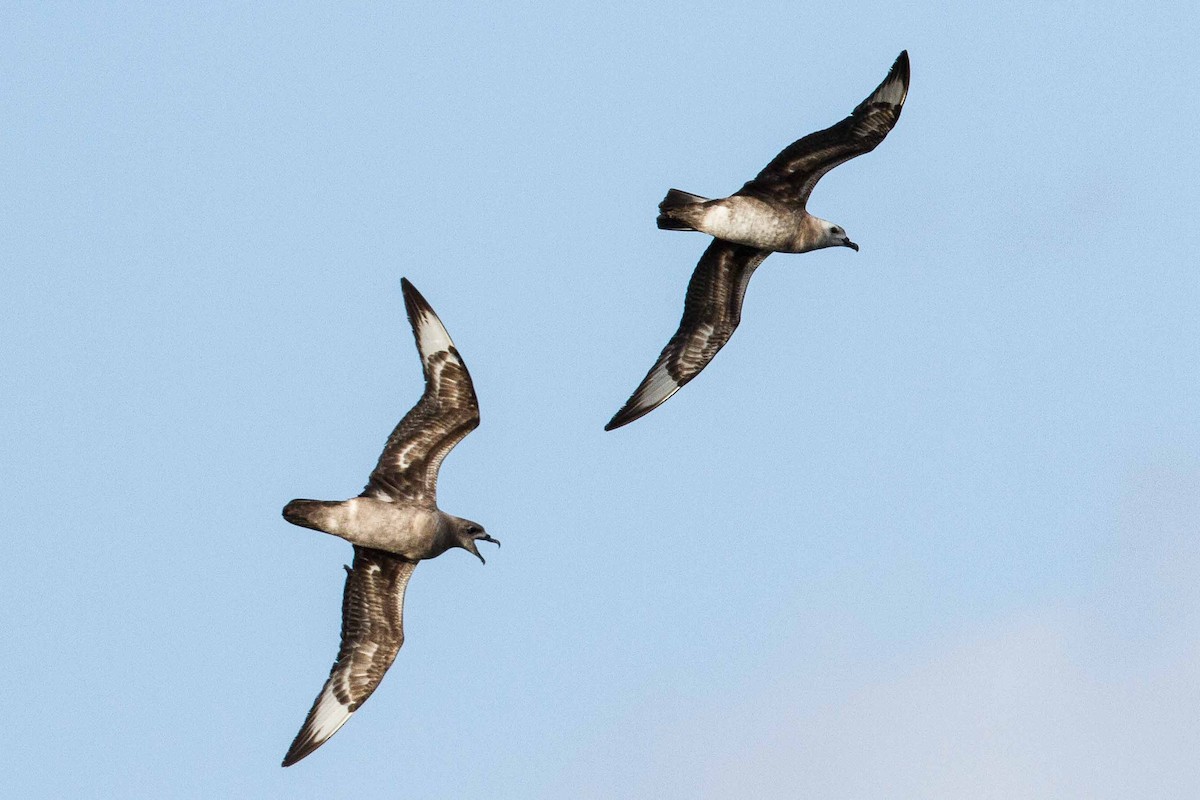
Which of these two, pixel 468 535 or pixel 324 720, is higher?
pixel 468 535

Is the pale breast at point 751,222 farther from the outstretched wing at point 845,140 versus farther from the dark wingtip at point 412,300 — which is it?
the dark wingtip at point 412,300

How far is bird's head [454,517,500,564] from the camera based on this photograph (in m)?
24.9

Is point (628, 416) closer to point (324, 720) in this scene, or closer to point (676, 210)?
point (676, 210)

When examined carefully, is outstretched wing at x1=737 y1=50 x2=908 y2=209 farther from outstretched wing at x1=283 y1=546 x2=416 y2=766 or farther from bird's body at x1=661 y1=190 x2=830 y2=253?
outstretched wing at x1=283 y1=546 x2=416 y2=766

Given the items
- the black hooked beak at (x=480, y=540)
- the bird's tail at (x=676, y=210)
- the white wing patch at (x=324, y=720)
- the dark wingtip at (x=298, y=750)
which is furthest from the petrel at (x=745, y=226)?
the dark wingtip at (x=298, y=750)

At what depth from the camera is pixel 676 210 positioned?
2547 centimetres

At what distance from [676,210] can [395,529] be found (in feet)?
16.1

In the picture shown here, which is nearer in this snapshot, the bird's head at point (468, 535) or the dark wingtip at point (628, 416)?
the bird's head at point (468, 535)

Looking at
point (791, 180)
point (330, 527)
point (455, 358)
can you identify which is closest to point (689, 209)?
point (791, 180)

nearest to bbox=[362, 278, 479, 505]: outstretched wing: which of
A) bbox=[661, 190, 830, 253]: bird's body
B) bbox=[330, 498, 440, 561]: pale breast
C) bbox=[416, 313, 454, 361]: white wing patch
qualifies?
bbox=[330, 498, 440, 561]: pale breast

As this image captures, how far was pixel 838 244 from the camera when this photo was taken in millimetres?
27672

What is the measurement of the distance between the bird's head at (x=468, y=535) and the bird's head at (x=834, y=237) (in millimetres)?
5679

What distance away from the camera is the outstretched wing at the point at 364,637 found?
24594mm

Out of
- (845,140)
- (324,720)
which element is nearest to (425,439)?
(324,720)
